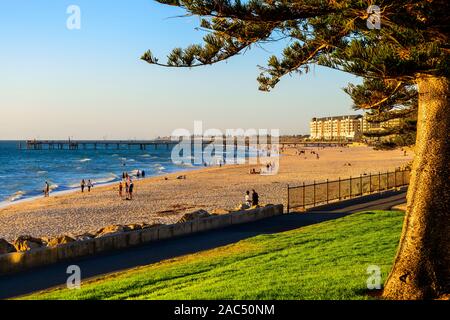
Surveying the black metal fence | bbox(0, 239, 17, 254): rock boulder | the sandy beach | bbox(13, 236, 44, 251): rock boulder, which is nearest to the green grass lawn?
bbox(13, 236, 44, 251): rock boulder

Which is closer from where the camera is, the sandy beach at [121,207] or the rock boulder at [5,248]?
the rock boulder at [5,248]

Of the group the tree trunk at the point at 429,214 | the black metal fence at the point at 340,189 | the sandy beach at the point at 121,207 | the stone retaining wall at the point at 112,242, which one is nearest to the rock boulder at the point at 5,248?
the stone retaining wall at the point at 112,242

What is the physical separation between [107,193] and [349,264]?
104 ft

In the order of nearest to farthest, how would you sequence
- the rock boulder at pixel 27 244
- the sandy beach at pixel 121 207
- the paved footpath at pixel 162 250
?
the paved footpath at pixel 162 250 < the rock boulder at pixel 27 244 < the sandy beach at pixel 121 207

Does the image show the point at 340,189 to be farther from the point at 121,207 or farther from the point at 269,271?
the point at 269,271

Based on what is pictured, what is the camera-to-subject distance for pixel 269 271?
358 inches

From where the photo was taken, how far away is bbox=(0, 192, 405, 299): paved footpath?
9.96m

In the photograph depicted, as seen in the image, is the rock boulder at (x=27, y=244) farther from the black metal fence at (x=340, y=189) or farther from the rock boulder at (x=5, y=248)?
the black metal fence at (x=340, y=189)

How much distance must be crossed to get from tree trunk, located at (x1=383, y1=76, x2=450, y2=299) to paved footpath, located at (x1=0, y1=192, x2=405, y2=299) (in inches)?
252

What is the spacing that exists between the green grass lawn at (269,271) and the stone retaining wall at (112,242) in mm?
2006

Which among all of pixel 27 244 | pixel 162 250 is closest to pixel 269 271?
pixel 162 250

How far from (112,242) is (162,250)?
131 centimetres

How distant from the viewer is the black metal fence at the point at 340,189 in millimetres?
21422
